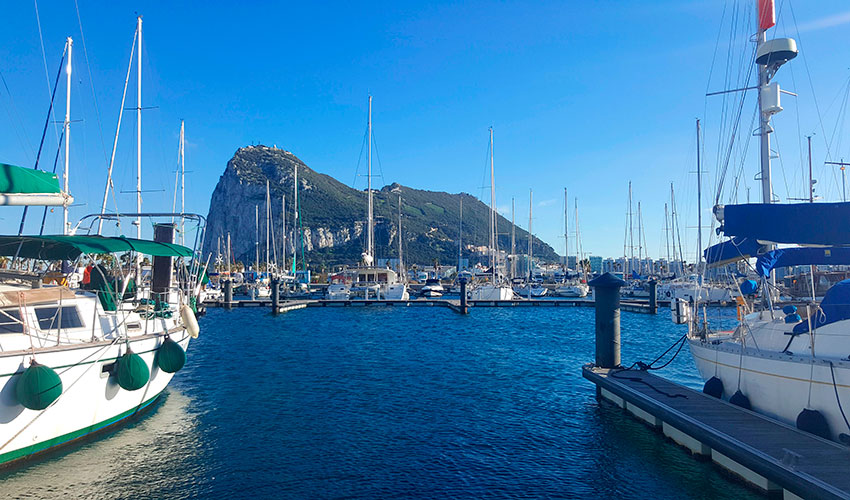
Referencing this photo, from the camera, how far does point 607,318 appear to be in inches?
655

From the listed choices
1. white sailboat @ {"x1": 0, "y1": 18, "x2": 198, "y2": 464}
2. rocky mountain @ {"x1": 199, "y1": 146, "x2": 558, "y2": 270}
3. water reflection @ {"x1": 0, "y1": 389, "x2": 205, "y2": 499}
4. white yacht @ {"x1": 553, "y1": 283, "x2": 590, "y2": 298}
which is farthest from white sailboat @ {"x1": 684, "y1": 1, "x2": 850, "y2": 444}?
rocky mountain @ {"x1": 199, "y1": 146, "x2": 558, "y2": 270}

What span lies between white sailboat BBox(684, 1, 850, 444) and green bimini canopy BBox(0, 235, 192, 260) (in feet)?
47.5

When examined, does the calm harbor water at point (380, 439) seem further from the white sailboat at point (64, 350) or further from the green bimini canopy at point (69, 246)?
the green bimini canopy at point (69, 246)

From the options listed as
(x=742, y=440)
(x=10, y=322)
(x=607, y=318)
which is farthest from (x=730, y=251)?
(x=10, y=322)

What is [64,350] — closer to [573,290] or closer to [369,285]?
[369,285]

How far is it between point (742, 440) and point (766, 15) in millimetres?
12382

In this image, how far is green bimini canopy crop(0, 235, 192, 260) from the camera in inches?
498

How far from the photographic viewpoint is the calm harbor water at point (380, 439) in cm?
1030

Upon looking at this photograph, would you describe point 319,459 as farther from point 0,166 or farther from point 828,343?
point 828,343

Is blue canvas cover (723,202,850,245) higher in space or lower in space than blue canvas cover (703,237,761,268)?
higher

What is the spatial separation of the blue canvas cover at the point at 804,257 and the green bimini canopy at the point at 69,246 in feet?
53.8

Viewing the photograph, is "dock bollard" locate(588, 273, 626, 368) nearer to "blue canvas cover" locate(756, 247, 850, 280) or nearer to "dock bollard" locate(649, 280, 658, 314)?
"blue canvas cover" locate(756, 247, 850, 280)

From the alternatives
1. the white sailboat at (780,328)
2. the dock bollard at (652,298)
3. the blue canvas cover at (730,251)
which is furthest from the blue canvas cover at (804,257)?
the dock bollard at (652,298)

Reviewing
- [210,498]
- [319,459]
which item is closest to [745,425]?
[319,459]
